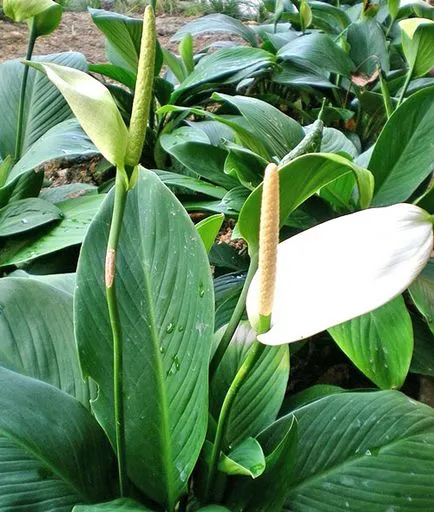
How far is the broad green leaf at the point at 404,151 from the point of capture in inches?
37.1

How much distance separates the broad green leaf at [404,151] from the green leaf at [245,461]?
1.79 feet

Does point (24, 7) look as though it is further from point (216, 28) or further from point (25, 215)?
point (216, 28)

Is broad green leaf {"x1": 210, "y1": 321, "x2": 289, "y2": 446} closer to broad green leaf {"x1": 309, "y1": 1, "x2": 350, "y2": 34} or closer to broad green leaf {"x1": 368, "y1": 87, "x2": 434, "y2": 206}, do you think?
broad green leaf {"x1": 368, "y1": 87, "x2": 434, "y2": 206}

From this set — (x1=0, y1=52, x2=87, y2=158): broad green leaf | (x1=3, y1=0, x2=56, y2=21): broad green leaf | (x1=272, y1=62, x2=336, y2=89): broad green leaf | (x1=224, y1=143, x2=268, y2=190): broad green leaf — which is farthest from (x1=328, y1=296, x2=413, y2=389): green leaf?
(x1=272, y1=62, x2=336, y2=89): broad green leaf

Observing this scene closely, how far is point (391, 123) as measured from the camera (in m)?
0.94

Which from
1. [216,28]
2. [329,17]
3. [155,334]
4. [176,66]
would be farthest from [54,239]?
[329,17]

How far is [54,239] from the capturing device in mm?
935

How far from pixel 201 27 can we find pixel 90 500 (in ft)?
4.97

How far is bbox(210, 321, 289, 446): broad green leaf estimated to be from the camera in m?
0.65

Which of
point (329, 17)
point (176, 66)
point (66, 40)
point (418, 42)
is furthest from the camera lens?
point (66, 40)

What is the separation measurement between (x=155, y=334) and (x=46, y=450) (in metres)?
0.15

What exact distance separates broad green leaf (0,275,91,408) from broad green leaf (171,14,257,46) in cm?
125

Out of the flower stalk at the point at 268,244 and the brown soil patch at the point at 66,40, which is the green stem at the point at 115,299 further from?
the brown soil patch at the point at 66,40

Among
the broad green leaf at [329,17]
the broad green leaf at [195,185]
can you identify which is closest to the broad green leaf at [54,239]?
the broad green leaf at [195,185]
